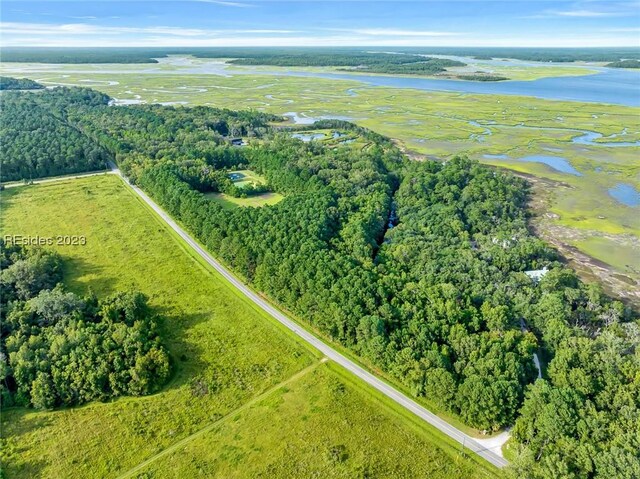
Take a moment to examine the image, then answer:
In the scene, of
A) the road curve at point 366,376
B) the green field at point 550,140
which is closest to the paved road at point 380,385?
the road curve at point 366,376

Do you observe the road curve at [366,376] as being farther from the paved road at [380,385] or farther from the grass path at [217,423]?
the grass path at [217,423]

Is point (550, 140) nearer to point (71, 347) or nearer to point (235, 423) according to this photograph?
A: point (235, 423)

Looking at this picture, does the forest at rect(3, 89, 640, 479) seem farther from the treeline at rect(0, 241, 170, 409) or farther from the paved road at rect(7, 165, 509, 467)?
the treeline at rect(0, 241, 170, 409)

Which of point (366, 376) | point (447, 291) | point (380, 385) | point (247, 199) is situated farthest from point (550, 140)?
point (380, 385)

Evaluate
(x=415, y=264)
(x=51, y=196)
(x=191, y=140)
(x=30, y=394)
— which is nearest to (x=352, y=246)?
(x=415, y=264)

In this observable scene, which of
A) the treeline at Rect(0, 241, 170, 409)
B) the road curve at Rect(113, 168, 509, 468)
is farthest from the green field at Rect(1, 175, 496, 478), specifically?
the treeline at Rect(0, 241, 170, 409)

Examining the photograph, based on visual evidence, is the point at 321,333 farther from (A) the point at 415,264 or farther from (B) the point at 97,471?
(B) the point at 97,471
